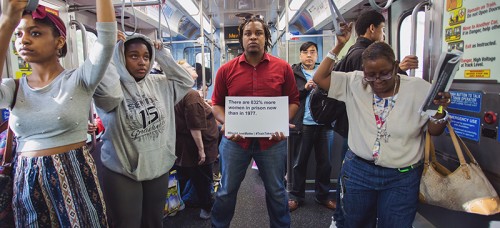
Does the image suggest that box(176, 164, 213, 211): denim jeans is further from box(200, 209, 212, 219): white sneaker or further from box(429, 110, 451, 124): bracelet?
box(429, 110, 451, 124): bracelet

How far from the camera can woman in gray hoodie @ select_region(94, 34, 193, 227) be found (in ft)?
5.81

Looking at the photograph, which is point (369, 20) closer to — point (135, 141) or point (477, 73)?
point (477, 73)

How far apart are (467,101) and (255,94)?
1.37 m

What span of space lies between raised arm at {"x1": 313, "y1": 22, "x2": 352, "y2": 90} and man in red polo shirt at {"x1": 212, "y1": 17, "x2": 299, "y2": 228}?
16.7 inches

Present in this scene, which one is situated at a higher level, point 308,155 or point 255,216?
point 308,155

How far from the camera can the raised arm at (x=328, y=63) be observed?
1.74 m

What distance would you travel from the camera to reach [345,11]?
4.51 metres

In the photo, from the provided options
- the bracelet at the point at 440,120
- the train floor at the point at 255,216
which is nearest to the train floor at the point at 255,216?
the train floor at the point at 255,216

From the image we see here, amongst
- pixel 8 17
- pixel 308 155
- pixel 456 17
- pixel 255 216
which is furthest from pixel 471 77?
pixel 8 17

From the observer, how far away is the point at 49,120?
1.31 metres

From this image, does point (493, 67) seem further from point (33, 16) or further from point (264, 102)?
point (33, 16)

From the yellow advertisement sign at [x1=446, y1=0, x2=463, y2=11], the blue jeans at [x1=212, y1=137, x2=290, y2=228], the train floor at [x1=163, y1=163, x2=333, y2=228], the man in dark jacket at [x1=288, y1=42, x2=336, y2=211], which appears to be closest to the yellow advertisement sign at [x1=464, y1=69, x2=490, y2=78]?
the yellow advertisement sign at [x1=446, y1=0, x2=463, y2=11]

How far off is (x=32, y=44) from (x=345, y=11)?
13.6ft

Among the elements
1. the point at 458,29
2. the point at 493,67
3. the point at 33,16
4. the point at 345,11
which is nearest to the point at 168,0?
the point at 345,11
